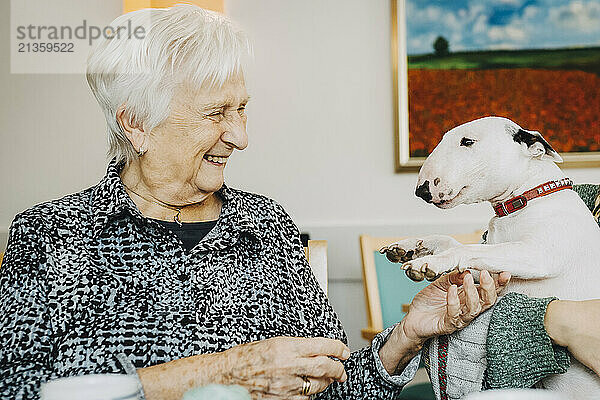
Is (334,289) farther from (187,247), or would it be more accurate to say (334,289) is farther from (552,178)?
(552,178)

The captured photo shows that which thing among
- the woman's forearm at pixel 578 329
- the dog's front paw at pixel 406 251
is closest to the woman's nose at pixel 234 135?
the dog's front paw at pixel 406 251

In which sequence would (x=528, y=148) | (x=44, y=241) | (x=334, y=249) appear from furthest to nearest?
(x=334, y=249) < (x=44, y=241) < (x=528, y=148)

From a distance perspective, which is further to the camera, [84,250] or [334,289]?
[334,289]

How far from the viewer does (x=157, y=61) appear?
1.19 m

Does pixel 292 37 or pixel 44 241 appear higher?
pixel 292 37

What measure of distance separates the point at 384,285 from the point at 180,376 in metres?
1.59

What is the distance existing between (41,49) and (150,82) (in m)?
1.88

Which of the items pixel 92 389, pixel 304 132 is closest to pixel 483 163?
pixel 92 389

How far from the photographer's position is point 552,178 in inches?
38.7

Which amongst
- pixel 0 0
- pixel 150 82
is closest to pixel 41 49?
pixel 0 0

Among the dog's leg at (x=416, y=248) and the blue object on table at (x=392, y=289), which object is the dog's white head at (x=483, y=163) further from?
the blue object on table at (x=392, y=289)

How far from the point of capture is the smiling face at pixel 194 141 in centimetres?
123

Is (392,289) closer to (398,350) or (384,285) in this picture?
(384,285)

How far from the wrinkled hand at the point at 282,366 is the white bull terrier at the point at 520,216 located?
0.60ft
